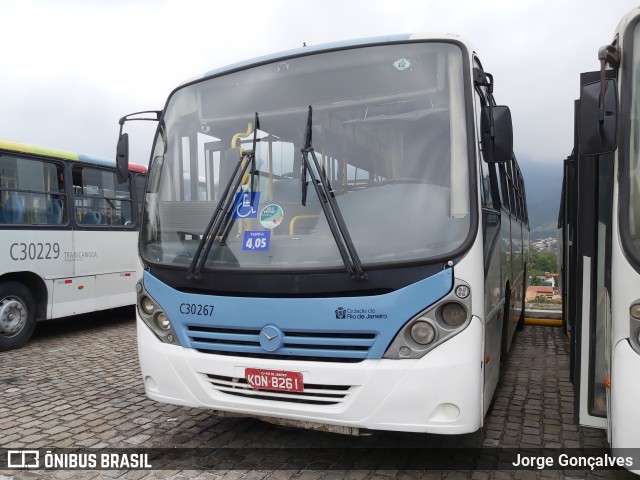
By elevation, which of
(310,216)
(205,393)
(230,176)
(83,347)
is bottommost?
(83,347)

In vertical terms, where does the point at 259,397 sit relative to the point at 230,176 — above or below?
below

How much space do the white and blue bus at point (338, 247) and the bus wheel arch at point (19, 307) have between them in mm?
4378

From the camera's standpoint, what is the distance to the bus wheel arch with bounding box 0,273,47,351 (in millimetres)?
7473

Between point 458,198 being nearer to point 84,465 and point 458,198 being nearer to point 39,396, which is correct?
point 84,465

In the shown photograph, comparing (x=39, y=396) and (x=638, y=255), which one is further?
(x=39, y=396)

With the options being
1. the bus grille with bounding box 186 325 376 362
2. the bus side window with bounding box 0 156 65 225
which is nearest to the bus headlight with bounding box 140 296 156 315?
the bus grille with bounding box 186 325 376 362

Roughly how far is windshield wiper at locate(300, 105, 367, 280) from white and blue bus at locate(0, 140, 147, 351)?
476 centimetres

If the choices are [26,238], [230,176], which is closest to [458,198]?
[230,176]

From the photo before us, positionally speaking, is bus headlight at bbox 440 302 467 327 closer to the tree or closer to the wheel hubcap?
the wheel hubcap

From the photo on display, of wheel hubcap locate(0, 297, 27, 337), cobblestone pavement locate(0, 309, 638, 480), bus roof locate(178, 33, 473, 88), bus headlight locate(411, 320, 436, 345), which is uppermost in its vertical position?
bus roof locate(178, 33, 473, 88)

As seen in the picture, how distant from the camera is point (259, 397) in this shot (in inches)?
141

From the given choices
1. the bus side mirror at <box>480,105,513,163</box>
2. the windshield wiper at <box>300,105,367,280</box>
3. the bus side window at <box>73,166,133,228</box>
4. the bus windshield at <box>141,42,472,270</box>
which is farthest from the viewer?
the bus side window at <box>73,166,133,228</box>

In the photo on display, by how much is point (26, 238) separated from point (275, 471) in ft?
18.3

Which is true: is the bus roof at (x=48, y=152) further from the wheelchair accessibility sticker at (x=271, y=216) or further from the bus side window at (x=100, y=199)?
the wheelchair accessibility sticker at (x=271, y=216)
